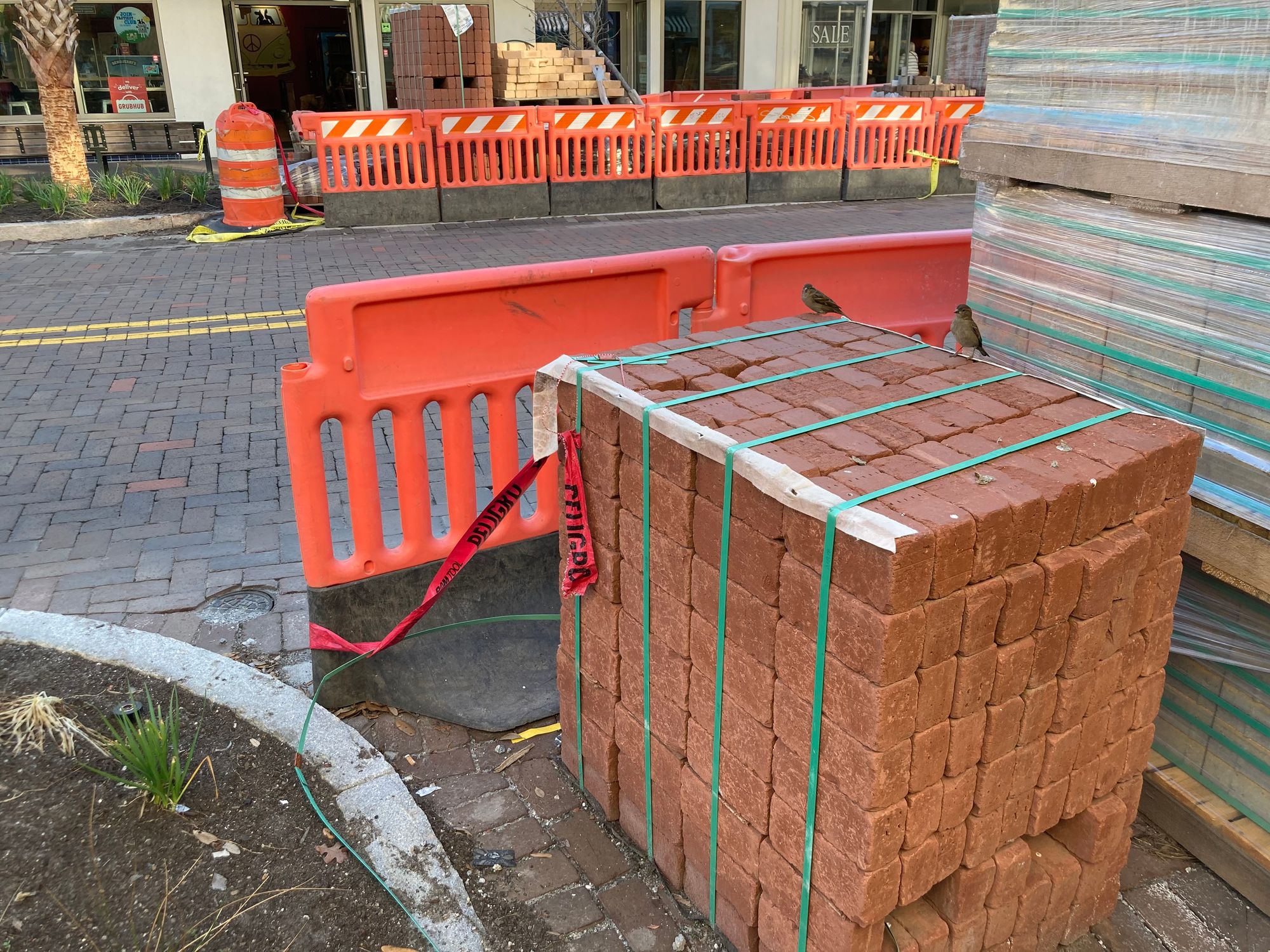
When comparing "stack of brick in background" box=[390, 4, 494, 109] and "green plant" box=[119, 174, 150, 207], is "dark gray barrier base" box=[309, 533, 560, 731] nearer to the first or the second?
"stack of brick in background" box=[390, 4, 494, 109]

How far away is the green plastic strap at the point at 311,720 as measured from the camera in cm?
286

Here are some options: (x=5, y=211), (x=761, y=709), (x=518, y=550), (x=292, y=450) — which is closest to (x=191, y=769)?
(x=292, y=450)

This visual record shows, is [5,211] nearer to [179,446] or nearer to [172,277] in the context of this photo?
[172,277]

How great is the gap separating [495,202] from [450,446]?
1062 cm

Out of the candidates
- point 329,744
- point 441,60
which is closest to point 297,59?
point 441,60

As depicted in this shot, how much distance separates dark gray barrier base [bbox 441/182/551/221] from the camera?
13.7 metres

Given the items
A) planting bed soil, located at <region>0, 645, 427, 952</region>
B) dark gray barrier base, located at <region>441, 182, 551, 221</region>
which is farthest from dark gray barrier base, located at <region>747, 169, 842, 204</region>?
planting bed soil, located at <region>0, 645, 427, 952</region>

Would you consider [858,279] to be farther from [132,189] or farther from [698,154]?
[132,189]

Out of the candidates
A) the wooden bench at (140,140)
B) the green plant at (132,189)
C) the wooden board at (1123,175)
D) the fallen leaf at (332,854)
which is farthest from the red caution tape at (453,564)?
the wooden bench at (140,140)

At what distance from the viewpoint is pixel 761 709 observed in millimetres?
2449

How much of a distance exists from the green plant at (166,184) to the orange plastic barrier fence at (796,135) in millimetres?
8127

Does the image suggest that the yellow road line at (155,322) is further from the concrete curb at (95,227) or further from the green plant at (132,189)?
the green plant at (132,189)

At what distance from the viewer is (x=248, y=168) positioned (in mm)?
12961

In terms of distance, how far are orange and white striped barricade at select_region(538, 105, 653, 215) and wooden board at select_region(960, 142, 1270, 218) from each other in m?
10.9
